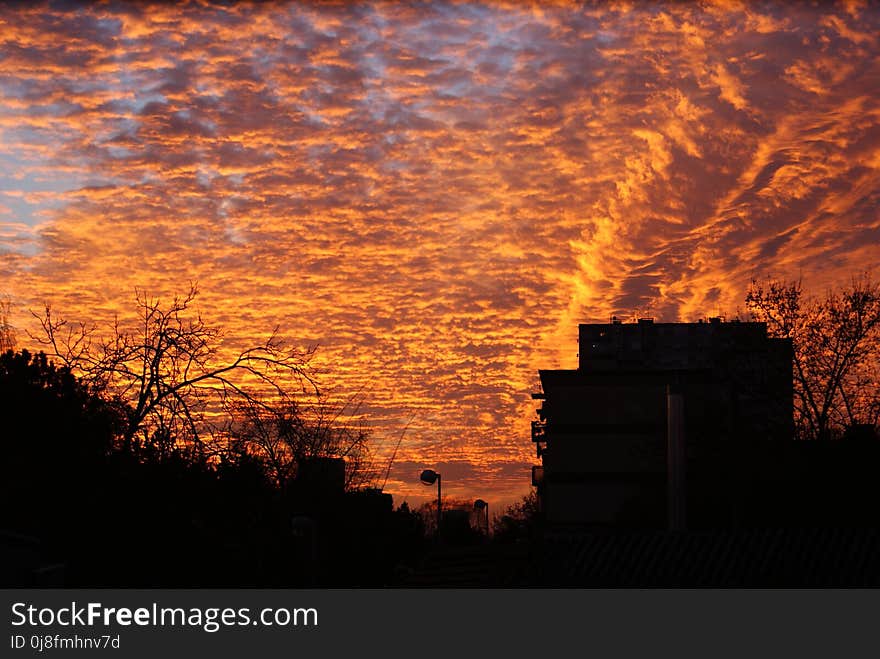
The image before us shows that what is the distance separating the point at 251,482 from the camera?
1362 inches

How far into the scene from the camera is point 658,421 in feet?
288

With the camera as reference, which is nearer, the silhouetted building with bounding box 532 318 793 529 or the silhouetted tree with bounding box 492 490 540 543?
the silhouetted building with bounding box 532 318 793 529

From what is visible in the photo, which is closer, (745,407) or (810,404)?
(810,404)

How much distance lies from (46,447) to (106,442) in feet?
5.37

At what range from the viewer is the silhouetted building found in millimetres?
45906

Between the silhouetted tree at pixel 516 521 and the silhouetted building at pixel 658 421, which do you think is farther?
the silhouetted tree at pixel 516 521

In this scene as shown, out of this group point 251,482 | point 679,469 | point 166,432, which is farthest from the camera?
point 679,469

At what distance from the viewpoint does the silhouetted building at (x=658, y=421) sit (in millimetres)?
45906

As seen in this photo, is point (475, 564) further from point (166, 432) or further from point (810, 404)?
point (810, 404)

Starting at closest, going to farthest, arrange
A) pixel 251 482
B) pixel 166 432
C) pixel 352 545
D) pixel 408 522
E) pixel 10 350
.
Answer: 1. pixel 166 432
2. pixel 10 350
3. pixel 251 482
4. pixel 352 545
5. pixel 408 522

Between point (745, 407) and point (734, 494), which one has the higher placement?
point (745, 407)
